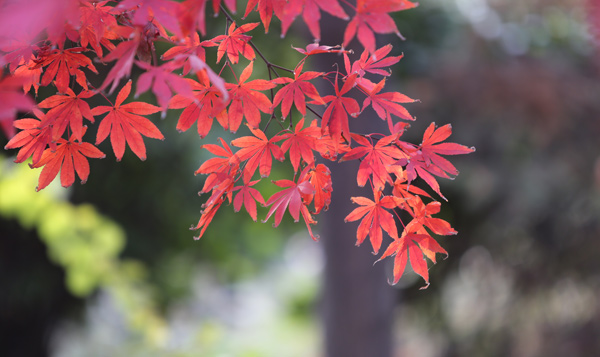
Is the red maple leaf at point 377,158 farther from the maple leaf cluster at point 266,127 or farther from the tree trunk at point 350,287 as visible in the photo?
the tree trunk at point 350,287

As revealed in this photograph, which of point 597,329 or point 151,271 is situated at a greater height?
point 597,329

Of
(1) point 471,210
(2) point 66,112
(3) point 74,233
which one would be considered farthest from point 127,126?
(1) point 471,210

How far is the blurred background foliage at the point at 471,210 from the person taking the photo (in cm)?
256

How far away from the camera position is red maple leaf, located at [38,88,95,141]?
525 mm

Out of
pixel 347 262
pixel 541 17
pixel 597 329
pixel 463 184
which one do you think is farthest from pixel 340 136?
pixel 541 17

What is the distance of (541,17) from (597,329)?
1.90m

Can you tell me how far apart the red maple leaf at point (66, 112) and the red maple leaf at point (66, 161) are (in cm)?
3

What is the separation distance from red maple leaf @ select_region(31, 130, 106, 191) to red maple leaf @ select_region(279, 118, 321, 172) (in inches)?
7.9

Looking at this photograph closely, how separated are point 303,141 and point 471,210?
2.45 metres

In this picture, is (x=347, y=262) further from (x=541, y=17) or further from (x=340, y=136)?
(x=541, y=17)

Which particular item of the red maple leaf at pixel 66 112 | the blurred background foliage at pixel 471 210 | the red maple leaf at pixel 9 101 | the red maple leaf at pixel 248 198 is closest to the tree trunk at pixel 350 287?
the blurred background foliage at pixel 471 210

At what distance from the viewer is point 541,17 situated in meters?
3.28

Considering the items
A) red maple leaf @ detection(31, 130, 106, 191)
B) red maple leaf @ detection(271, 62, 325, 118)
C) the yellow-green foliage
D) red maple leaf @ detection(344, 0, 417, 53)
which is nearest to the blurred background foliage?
the yellow-green foliage

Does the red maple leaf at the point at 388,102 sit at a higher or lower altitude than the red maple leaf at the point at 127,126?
higher
